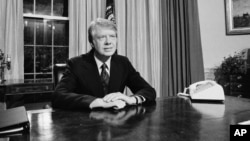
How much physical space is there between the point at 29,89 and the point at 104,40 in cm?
172

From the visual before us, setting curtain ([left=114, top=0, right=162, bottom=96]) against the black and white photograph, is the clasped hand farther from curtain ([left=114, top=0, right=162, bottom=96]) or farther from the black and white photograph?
curtain ([left=114, top=0, right=162, bottom=96])

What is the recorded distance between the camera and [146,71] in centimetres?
415

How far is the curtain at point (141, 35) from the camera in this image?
3970 millimetres

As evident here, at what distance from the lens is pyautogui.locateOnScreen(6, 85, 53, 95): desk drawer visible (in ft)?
9.04

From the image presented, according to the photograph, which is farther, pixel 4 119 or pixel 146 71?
pixel 146 71

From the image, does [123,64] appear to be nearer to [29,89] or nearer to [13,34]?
[29,89]

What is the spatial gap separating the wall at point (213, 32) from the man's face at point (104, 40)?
10.9 ft

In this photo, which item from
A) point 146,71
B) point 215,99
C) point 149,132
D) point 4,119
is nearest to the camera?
point 149,132

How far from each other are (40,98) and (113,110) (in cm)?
259

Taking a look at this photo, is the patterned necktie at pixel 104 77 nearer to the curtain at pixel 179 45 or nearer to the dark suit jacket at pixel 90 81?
the dark suit jacket at pixel 90 81

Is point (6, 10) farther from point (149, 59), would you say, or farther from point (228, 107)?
point (228, 107)

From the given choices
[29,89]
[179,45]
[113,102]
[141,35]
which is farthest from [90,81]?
[179,45]

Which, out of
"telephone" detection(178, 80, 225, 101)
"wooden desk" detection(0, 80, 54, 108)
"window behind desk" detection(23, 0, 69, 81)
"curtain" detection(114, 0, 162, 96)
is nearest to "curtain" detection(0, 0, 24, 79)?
"window behind desk" detection(23, 0, 69, 81)

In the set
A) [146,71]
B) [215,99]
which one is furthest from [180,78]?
[215,99]
